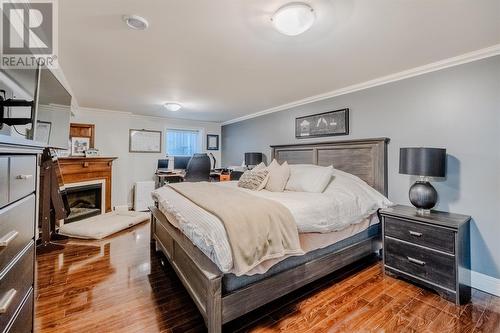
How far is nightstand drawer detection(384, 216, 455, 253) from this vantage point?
203 cm

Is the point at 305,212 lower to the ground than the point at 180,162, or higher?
lower

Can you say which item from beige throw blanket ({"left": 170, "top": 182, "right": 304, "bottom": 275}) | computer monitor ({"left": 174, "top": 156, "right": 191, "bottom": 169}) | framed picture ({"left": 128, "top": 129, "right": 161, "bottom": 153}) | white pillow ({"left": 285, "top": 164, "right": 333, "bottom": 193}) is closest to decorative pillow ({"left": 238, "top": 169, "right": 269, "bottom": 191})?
white pillow ({"left": 285, "top": 164, "right": 333, "bottom": 193})

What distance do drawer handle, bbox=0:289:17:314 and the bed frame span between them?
895mm

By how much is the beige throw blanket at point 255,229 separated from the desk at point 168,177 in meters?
3.59

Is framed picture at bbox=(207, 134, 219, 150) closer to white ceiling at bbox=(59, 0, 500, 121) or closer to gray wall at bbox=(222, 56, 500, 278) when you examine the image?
white ceiling at bbox=(59, 0, 500, 121)

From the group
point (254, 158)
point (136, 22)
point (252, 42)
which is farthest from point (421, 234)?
point (254, 158)

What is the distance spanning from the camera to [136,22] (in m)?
1.77

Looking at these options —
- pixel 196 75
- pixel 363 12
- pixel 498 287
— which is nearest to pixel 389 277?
pixel 498 287

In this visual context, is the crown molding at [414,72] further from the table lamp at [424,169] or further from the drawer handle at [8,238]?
the drawer handle at [8,238]

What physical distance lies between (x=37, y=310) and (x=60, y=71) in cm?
247

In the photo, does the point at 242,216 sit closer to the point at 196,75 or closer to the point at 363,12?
the point at 363,12

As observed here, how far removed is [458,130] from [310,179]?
5.08ft

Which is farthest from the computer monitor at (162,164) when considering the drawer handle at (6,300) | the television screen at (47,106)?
the drawer handle at (6,300)

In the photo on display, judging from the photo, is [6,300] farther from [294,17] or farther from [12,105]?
[294,17]
